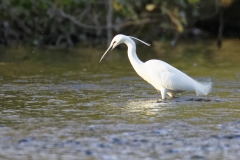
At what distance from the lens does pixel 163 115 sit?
8.35m

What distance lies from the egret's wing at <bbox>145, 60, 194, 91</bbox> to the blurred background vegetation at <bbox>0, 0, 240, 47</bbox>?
11750 mm

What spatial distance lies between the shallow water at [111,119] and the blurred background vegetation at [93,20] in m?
10.1

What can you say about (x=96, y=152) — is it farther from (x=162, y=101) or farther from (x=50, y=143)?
(x=162, y=101)

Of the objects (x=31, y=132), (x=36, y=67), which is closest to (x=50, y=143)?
(x=31, y=132)

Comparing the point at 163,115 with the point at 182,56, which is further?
the point at 182,56

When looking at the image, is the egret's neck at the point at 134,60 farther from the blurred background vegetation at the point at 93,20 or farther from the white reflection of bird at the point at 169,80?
the blurred background vegetation at the point at 93,20

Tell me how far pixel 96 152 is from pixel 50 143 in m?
0.65

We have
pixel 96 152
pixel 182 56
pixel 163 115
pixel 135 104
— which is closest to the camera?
pixel 96 152

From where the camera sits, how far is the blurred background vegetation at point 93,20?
2372 cm

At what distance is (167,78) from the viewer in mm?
9766

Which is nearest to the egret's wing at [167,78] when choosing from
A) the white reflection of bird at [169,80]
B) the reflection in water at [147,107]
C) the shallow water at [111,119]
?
the white reflection of bird at [169,80]

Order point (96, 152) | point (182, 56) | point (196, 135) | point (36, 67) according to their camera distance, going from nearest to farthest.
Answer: point (96, 152)
point (196, 135)
point (36, 67)
point (182, 56)

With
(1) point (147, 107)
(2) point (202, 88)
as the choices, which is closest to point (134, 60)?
(2) point (202, 88)

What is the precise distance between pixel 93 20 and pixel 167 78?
54.3 feet
